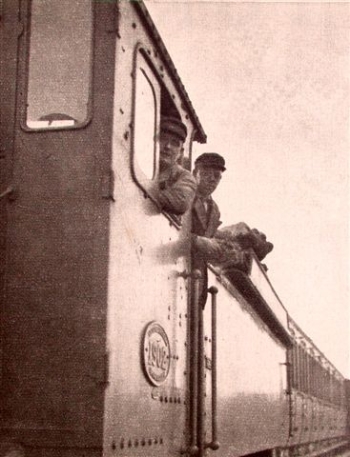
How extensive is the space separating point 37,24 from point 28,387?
171 centimetres

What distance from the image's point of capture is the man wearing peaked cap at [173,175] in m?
3.98

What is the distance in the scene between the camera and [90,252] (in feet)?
10.1

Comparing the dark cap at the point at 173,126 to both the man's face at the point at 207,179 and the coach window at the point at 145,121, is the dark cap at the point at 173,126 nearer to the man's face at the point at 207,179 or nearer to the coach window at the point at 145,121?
the coach window at the point at 145,121

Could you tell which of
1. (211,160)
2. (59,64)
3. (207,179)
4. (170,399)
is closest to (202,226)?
(207,179)

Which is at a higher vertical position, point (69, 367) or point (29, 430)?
point (69, 367)

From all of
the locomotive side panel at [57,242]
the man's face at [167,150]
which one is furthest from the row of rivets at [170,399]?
the man's face at [167,150]

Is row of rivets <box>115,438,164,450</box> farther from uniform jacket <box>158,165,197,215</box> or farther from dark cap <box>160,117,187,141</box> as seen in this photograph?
dark cap <box>160,117,187,141</box>

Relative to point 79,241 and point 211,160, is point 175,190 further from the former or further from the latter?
point 211,160

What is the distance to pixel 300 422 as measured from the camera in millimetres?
9812

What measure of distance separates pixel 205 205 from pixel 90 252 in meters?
2.17

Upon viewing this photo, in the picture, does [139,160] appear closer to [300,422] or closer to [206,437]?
[206,437]

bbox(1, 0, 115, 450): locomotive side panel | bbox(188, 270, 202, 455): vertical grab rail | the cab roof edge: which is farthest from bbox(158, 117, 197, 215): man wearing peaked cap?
bbox(1, 0, 115, 450): locomotive side panel

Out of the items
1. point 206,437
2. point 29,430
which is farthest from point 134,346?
point 206,437

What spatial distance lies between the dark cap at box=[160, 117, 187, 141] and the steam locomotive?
188 millimetres
